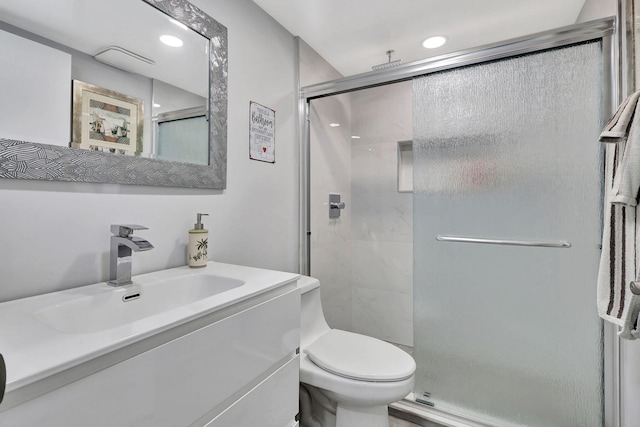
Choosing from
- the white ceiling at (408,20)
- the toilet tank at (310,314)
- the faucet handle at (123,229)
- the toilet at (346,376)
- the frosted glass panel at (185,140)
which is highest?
the white ceiling at (408,20)

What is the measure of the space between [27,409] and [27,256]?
0.54 metres

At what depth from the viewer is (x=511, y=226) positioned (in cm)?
136

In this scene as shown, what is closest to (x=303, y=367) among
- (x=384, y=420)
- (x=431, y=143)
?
(x=384, y=420)

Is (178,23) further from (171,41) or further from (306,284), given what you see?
(306,284)

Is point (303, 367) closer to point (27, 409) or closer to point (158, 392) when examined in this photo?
point (158, 392)

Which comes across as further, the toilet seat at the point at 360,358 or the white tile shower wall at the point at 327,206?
the white tile shower wall at the point at 327,206

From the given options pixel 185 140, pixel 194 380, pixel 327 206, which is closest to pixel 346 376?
pixel 194 380

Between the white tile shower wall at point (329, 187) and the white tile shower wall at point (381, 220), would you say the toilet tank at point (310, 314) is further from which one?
the white tile shower wall at point (381, 220)

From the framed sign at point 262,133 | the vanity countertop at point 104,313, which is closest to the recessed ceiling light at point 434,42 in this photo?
the framed sign at point 262,133

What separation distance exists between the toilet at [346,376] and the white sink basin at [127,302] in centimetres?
38

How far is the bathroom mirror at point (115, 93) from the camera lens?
31.6 inches

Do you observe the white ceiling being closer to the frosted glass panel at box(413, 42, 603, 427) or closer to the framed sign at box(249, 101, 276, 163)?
the frosted glass panel at box(413, 42, 603, 427)

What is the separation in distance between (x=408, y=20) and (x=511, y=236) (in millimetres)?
1262

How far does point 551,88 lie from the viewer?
1280 mm
